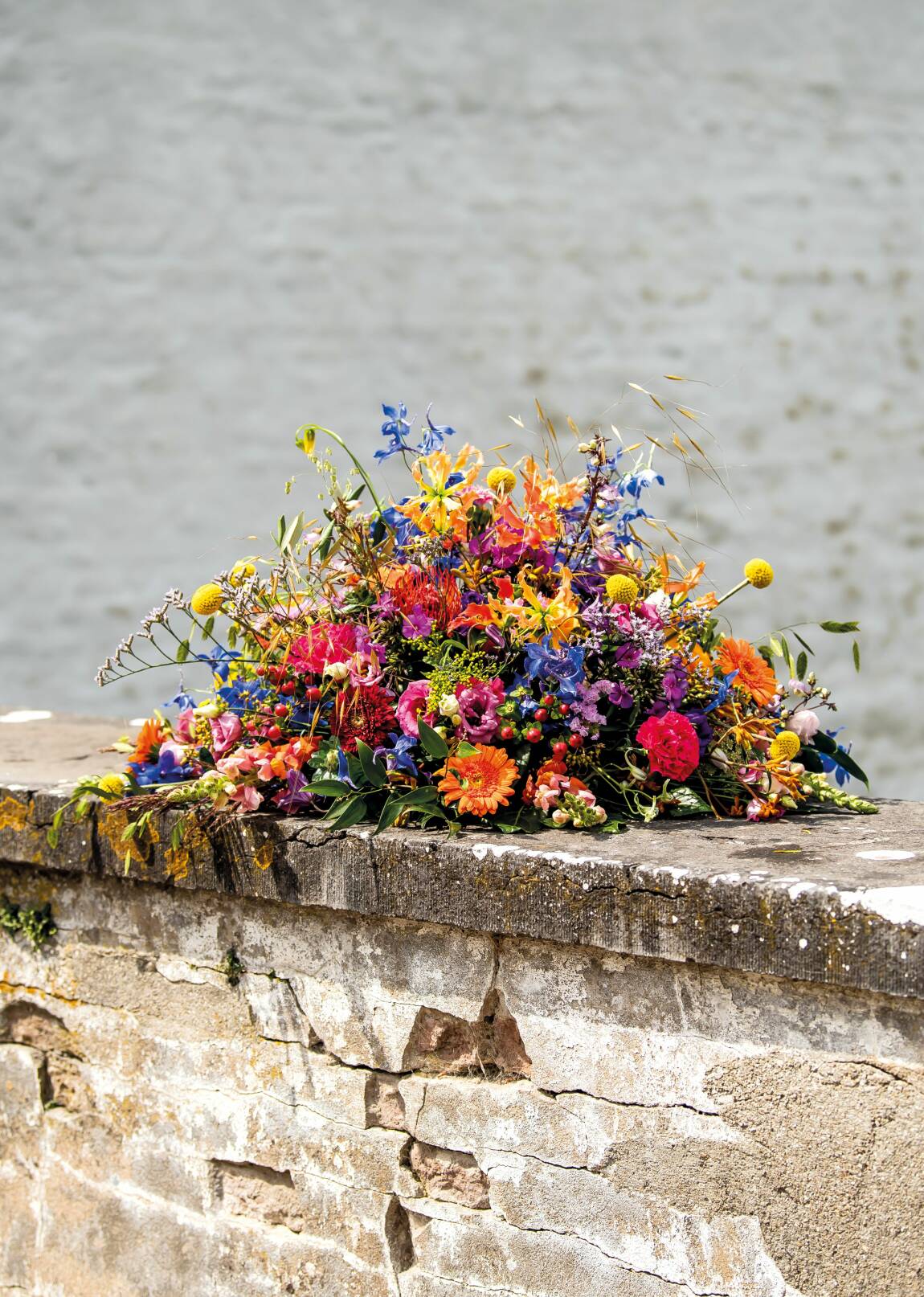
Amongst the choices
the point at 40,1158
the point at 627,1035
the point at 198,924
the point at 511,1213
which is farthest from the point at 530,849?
the point at 40,1158

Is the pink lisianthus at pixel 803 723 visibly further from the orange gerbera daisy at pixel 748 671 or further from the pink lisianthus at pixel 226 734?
the pink lisianthus at pixel 226 734

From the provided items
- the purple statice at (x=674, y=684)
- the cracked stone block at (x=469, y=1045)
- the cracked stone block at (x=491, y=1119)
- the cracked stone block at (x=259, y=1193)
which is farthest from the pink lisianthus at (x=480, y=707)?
the cracked stone block at (x=259, y=1193)

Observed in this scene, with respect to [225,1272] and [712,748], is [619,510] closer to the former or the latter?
[712,748]

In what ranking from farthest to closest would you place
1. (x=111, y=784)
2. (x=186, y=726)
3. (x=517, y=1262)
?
(x=186, y=726) → (x=111, y=784) → (x=517, y=1262)

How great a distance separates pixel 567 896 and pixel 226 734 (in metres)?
0.64

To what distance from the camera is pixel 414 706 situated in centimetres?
168

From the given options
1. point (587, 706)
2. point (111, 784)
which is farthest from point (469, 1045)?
point (111, 784)

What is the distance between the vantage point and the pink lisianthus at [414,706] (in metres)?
1.67

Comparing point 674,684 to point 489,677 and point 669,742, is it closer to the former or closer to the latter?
point 669,742

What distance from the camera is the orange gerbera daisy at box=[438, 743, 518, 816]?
161cm

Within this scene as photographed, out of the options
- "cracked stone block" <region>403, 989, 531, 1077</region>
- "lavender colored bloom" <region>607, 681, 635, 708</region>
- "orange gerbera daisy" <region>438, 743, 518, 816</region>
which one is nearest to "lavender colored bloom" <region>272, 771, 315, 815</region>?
"orange gerbera daisy" <region>438, 743, 518, 816</region>

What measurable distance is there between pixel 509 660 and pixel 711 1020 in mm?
561

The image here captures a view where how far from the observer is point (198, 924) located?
1861 millimetres

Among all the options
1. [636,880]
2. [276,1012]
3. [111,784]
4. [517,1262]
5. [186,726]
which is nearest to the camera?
[636,880]
